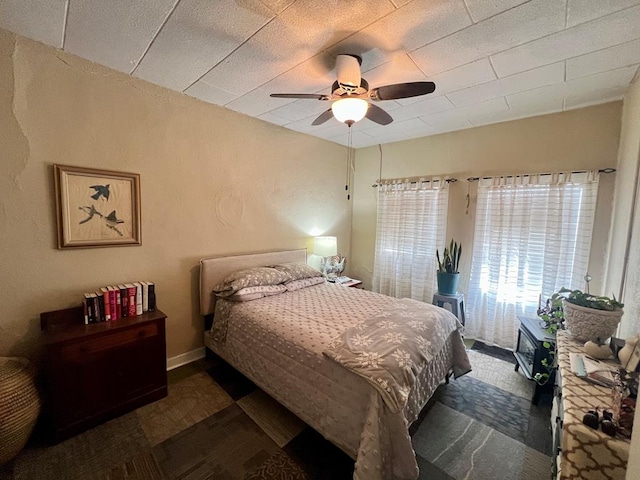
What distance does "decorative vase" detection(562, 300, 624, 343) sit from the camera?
1505 millimetres

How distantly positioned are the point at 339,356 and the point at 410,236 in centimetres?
258

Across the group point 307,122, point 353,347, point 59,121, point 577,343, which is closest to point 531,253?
point 577,343

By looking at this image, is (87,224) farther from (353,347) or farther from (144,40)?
(353,347)

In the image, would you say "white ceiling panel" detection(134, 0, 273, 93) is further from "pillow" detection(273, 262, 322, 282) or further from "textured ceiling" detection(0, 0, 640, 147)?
"pillow" detection(273, 262, 322, 282)

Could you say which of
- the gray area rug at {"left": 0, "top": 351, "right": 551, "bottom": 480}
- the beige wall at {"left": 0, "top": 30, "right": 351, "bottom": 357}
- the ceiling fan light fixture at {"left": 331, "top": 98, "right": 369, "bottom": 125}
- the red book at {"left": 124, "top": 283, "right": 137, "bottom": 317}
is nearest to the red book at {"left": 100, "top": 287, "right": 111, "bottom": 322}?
the red book at {"left": 124, "top": 283, "right": 137, "bottom": 317}

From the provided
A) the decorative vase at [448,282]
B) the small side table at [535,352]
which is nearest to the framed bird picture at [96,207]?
the decorative vase at [448,282]

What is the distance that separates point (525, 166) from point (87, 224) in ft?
13.9

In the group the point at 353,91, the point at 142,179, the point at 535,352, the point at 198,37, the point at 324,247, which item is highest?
the point at 198,37

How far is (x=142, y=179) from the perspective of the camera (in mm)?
2301

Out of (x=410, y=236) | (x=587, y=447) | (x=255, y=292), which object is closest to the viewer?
(x=587, y=447)

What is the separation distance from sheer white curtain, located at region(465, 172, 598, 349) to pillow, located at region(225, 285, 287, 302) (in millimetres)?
2394

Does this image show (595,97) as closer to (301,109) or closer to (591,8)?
(591,8)

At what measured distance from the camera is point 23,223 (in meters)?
1.81

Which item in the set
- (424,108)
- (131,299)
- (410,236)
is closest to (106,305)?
(131,299)
